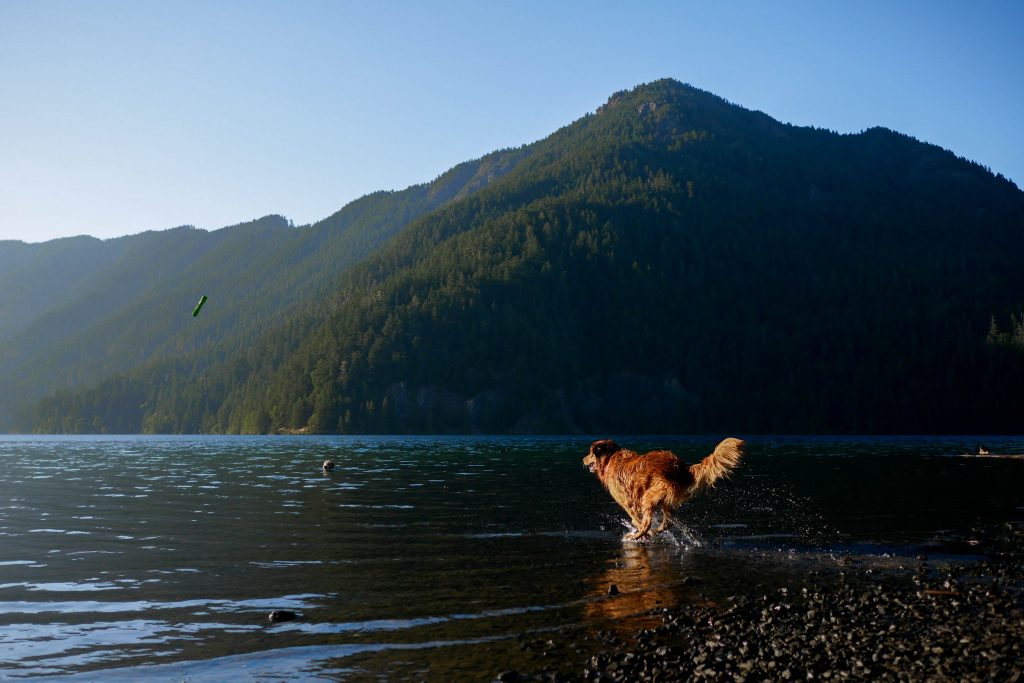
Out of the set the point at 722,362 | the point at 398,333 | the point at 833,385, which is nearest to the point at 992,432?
the point at 833,385

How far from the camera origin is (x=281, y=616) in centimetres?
1315

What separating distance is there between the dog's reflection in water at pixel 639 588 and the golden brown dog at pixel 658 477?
144cm

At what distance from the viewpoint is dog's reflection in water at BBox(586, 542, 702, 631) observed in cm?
1318

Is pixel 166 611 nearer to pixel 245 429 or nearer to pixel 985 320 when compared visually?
pixel 245 429

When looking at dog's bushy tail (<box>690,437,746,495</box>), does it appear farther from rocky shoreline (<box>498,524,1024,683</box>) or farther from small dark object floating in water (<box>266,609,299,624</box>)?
small dark object floating in water (<box>266,609,299,624</box>)

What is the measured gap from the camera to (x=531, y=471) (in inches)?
1962

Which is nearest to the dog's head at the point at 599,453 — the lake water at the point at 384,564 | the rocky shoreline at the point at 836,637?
the lake water at the point at 384,564

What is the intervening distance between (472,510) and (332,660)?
17487 millimetres

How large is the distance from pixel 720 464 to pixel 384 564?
27.0 ft

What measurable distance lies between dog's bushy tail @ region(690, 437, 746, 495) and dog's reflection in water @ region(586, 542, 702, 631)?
1905mm

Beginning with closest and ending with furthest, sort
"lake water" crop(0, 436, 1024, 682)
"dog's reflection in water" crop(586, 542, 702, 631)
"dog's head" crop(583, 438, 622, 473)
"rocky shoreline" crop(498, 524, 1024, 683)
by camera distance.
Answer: "rocky shoreline" crop(498, 524, 1024, 683), "lake water" crop(0, 436, 1024, 682), "dog's reflection in water" crop(586, 542, 702, 631), "dog's head" crop(583, 438, 622, 473)

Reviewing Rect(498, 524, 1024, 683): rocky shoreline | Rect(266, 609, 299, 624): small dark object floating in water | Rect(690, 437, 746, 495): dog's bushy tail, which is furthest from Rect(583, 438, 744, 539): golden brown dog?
Rect(266, 609, 299, 624): small dark object floating in water

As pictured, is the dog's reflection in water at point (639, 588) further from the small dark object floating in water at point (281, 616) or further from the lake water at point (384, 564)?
the small dark object floating in water at point (281, 616)

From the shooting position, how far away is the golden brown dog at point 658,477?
1850 centimetres
